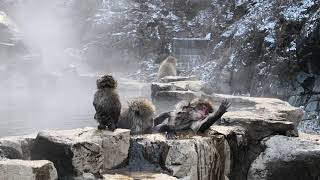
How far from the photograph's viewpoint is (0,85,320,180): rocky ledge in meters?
5.00

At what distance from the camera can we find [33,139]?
17.5ft

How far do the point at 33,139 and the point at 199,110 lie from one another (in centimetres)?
237

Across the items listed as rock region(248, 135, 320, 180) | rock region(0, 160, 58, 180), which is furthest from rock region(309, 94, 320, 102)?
rock region(0, 160, 58, 180)

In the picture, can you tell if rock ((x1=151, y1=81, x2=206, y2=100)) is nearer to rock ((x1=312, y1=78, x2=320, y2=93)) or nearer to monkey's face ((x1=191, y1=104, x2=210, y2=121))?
rock ((x1=312, y1=78, x2=320, y2=93))

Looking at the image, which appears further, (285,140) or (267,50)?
(267,50)

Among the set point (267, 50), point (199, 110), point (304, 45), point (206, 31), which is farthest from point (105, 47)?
point (199, 110)

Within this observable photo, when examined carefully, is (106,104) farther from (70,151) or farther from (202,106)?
(202,106)

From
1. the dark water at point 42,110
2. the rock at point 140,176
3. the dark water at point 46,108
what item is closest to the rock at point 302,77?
the dark water at point 46,108

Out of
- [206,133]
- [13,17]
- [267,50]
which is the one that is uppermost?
[13,17]

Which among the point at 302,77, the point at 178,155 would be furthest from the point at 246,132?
the point at 302,77

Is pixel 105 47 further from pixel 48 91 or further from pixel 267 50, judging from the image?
pixel 267 50

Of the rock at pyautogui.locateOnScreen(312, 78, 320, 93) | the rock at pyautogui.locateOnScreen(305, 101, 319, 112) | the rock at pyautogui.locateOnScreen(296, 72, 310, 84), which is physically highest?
the rock at pyautogui.locateOnScreen(296, 72, 310, 84)

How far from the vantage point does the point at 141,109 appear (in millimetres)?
6449

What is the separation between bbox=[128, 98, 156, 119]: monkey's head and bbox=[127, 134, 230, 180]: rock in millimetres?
369
